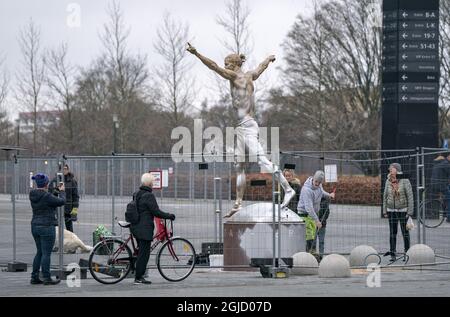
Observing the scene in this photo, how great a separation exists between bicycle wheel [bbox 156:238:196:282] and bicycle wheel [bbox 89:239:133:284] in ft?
1.93

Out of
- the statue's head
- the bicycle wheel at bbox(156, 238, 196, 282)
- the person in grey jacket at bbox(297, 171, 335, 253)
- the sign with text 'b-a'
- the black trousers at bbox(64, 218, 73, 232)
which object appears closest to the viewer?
the bicycle wheel at bbox(156, 238, 196, 282)

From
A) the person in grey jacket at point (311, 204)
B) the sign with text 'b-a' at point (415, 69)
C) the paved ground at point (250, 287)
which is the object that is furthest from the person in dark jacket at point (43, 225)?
the sign with text 'b-a' at point (415, 69)

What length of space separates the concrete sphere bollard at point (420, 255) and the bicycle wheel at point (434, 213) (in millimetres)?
4004

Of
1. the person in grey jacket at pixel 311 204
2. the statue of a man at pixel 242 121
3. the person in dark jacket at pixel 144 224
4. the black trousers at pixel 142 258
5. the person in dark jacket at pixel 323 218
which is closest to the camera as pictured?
the person in dark jacket at pixel 144 224

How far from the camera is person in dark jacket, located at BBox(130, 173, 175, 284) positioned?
51.2 ft

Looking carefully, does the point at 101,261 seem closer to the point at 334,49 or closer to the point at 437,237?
the point at 437,237

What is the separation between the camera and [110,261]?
15.9 metres

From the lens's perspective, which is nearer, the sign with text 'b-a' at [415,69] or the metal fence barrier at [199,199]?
the metal fence barrier at [199,199]

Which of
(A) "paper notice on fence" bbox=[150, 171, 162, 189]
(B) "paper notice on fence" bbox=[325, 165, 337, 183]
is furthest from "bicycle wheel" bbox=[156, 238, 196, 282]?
(B) "paper notice on fence" bbox=[325, 165, 337, 183]

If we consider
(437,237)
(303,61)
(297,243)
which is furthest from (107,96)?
(297,243)

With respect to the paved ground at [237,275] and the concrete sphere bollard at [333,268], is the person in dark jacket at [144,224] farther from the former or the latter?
the concrete sphere bollard at [333,268]

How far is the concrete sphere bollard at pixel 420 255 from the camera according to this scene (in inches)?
712

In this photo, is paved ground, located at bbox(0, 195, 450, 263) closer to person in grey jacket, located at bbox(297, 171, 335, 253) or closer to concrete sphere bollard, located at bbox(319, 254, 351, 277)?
person in grey jacket, located at bbox(297, 171, 335, 253)
